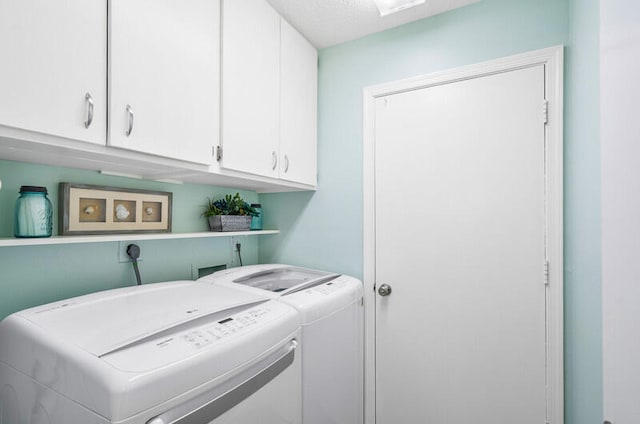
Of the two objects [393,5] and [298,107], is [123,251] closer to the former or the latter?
[298,107]

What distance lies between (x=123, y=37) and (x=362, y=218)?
1.38m

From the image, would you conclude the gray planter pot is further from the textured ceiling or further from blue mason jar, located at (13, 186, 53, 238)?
the textured ceiling

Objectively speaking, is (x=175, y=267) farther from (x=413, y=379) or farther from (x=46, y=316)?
(x=413, y=379)

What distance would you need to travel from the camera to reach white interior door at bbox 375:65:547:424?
1.40 metres

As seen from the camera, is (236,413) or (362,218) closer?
(236,413)

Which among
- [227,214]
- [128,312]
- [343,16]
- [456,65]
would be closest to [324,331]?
[128,312]

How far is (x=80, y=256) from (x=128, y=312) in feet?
1.50

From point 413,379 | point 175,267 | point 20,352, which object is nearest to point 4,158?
point 20,352

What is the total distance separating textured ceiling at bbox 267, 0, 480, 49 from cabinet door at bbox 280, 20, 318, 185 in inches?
2.8

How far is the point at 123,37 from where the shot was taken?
93cm

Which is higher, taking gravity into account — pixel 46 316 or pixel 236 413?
pixel 46 316

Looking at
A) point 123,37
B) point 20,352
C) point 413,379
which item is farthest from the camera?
point 413,379

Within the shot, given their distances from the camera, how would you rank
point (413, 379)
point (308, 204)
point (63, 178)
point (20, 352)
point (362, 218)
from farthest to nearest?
point (308, 204) < point (362, 218) < point (413, 379) < point (63, 178) < point (20, 352)

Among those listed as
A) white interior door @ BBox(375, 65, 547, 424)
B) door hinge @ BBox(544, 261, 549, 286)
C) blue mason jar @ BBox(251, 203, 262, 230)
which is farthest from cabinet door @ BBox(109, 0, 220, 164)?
door hinge @ BBox(544, 261, 549, 286)
